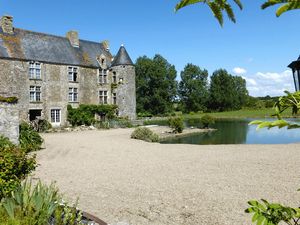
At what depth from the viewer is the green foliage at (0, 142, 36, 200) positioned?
529 cm

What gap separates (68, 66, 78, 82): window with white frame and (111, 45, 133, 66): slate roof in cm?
430

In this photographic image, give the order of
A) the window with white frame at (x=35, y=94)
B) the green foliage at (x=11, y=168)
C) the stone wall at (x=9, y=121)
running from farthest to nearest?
1. the window with white frame at (x=35, y=94)
2. the stone wall at (x=9, y=121)
3. the green foliage at (x=11, y=168)

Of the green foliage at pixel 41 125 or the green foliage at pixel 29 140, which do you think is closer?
the green foliage at pixel 29 140

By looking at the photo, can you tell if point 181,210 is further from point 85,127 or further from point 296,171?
point 85,127

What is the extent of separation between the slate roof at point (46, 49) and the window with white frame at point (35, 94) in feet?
7.36

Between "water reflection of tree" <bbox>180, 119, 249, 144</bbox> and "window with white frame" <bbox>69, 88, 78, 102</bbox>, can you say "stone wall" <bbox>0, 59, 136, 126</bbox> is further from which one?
"water reflection of tree" <bbox>180, 119, 249, 144</bbox>

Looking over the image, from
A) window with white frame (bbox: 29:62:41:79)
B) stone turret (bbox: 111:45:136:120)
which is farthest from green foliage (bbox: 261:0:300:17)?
stone turret (bbox: 111:45:136:120)

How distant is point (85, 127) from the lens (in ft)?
81.1

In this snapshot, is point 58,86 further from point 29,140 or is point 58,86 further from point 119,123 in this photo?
point 29,140

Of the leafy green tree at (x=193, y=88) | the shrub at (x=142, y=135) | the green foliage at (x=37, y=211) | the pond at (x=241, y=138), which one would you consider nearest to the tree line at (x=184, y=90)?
the leafy green tree at (x=193, y=88)

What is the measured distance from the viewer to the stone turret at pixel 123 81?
97.7 feet

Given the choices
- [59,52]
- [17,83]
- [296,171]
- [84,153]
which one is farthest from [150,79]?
[296,171]

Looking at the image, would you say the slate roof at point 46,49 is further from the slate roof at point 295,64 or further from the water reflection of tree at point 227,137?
the slate roof at point 295,64

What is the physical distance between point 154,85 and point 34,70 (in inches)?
1211
